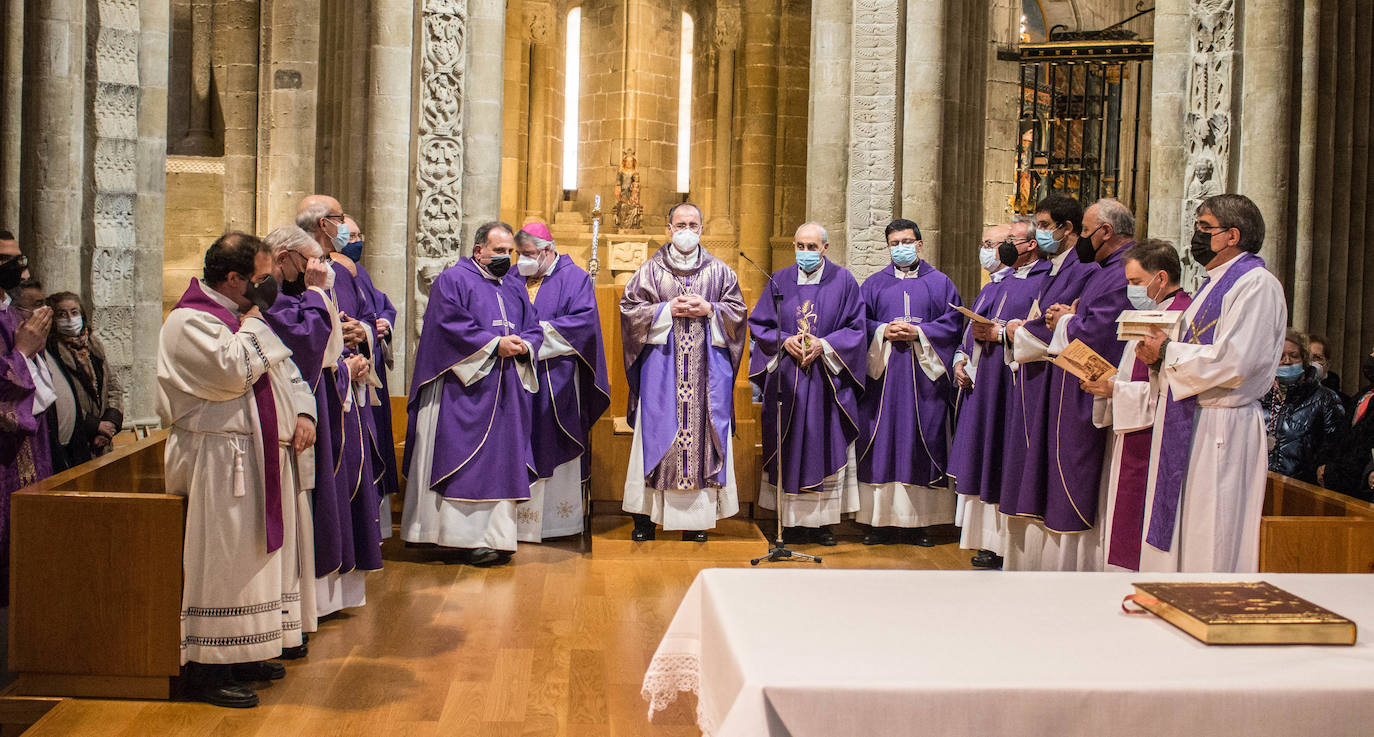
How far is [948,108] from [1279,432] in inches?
225

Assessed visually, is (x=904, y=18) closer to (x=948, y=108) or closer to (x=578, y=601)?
(x=948, y=108)

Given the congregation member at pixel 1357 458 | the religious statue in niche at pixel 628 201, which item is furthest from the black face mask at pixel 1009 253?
the religious statue in niche at pixel 628 201

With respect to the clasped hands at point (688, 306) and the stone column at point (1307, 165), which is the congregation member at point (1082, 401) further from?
the stone column at point (1307, 165)

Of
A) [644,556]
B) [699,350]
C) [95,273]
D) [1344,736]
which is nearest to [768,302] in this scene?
[699,350]

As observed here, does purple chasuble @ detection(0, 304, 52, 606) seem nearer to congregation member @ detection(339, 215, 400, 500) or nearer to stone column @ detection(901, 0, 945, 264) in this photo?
congregation member @ detection(339, 215, 400, 500)

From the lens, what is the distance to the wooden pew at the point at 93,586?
14.8 feet

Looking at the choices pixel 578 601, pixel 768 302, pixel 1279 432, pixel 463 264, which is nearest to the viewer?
pixel 578 601

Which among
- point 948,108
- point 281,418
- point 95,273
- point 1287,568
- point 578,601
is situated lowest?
point 578,601

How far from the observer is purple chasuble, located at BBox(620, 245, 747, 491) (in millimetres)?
7234

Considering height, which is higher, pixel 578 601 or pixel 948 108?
pixel 948 108

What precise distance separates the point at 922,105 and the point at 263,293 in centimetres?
627

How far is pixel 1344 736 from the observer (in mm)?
2348

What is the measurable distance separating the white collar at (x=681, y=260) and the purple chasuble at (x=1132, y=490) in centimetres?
290

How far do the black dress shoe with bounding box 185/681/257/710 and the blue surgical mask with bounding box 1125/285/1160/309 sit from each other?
4155 mm
